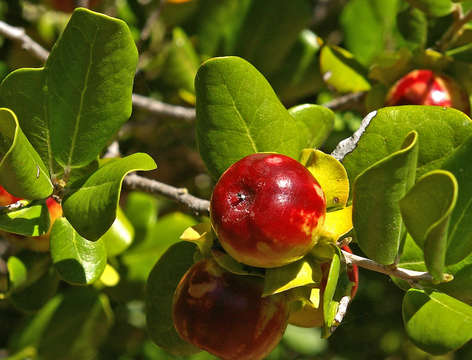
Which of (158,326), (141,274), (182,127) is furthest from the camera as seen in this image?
(182,127)

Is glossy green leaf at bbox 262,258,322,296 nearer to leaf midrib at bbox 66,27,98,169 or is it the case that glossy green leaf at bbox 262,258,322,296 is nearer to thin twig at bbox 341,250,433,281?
thin twig at bbox 341,250,433,281

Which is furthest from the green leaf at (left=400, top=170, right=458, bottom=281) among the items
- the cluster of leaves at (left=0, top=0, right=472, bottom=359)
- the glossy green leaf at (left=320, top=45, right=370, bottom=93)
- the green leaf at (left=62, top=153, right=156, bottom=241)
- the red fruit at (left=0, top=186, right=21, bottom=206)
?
the glossy green leaf at (left=320, top=45, right=370, bottom=93)

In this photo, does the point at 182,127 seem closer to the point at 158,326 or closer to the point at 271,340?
the point at 158,326

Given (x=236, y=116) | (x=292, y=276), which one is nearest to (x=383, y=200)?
(x=292, y=276)

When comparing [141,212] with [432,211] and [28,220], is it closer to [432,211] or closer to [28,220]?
[28,220]

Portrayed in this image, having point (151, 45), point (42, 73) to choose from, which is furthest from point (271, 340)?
point (151, 45)

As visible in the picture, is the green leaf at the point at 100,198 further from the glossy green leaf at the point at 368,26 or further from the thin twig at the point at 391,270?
the glossy green leaf at the point at 368,26

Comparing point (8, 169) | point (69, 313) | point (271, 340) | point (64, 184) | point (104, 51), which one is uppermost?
point (104, 51)
